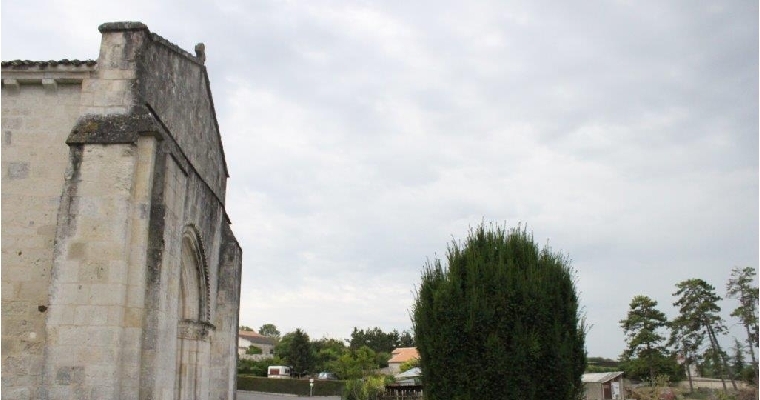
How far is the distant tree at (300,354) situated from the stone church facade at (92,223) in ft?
186

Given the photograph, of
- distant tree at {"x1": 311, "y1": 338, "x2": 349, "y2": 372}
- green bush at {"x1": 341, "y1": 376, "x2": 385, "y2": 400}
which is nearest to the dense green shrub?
green bush at {"x1": 341, "y1": 376, "x2": 385, "y2": 400}

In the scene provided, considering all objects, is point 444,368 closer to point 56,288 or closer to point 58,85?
point 56,288

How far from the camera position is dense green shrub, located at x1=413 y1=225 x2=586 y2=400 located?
1057cm

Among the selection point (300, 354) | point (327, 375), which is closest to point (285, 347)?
point (300, 354)

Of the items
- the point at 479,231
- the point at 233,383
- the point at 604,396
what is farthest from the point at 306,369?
the point at 479,231

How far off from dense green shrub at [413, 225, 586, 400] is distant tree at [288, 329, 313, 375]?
184ft

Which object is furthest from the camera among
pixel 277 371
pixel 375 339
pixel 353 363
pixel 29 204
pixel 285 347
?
pixel 375 339

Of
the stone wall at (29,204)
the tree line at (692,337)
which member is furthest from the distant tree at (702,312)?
the stone wall at (29,204)

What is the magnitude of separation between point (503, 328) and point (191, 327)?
639cm

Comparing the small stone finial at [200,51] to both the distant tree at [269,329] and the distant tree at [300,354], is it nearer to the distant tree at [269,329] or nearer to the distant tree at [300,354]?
the distant tree at [300,354]

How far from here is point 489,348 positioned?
1066 cm

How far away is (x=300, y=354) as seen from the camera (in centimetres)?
6550

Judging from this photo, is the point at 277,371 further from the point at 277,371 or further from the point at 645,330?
the point at 645,330

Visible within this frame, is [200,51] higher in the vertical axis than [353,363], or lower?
higher
